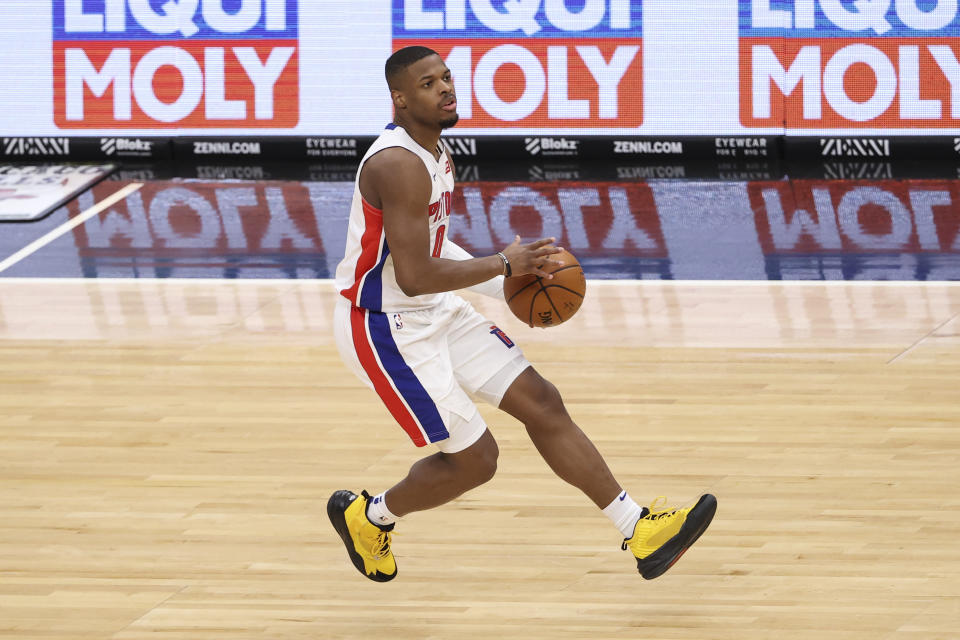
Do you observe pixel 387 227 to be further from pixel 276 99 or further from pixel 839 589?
pixel 276 99

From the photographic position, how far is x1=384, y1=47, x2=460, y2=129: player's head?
3.99m

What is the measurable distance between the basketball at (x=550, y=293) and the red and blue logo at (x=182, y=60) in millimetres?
7702

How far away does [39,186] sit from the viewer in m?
11.4

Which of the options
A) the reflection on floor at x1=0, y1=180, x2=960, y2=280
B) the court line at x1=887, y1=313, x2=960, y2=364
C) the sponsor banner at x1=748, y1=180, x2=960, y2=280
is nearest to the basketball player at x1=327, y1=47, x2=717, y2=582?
the court line at x1=887, y1=313, x2=960, y2=364

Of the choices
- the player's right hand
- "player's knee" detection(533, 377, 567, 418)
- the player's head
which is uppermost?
the player's head

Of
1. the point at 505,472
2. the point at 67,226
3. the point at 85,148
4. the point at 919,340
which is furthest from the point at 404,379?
the point at 85,148

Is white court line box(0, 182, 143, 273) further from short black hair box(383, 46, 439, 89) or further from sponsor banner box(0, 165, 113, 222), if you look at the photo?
short black hair box(383, 46, 439, 89)

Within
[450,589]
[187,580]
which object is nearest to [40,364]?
[187,580]

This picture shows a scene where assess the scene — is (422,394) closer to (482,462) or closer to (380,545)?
(482,462)

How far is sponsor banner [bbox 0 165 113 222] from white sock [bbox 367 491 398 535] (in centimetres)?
691

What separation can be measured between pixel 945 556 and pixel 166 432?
3.07 metres

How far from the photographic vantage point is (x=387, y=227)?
397 cm

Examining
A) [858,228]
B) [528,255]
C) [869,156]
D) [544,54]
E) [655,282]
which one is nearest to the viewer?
[528,255]

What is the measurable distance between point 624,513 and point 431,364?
68 centimetres
